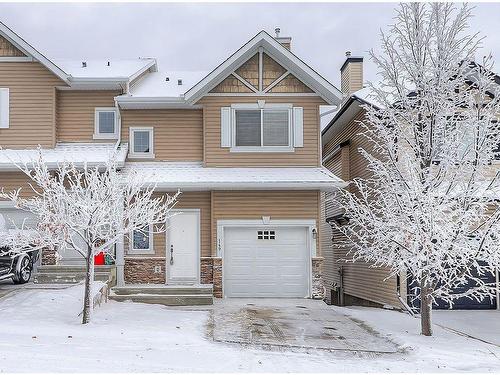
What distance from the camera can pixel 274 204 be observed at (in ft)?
60.6

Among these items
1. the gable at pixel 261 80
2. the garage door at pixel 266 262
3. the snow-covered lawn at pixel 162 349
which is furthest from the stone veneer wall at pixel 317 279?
the gable at pixel 261 80

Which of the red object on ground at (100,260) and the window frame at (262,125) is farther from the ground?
the window frame at (262,125)

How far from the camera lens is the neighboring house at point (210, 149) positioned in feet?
60.2

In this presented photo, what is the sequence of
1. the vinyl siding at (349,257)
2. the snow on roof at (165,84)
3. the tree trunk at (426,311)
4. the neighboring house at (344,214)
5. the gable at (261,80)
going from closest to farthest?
the tree trunk at (426,311) → the neighboring house at (344,214) → the vinyl siding at (349,257) → the gable at (261,80) → the snow on roof at (165,84)

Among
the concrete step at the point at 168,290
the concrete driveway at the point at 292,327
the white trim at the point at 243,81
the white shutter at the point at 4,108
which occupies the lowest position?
the concrete driveway at the point at 292,327

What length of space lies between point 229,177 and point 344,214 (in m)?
3.64

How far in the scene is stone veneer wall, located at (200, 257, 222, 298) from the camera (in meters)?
18.1

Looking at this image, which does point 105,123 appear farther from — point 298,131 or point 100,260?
point 298,131

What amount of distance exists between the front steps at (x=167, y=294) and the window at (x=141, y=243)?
146 cm

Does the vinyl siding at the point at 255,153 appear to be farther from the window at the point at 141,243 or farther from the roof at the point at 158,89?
the window at the point at 141,243

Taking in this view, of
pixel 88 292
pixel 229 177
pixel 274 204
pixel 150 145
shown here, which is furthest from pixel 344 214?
pixel 88 292

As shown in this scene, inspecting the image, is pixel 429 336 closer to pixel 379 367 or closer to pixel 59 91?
pixel 379 367

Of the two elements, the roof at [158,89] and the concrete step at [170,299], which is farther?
the roof at [158,89]

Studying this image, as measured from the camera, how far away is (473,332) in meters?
13.9
